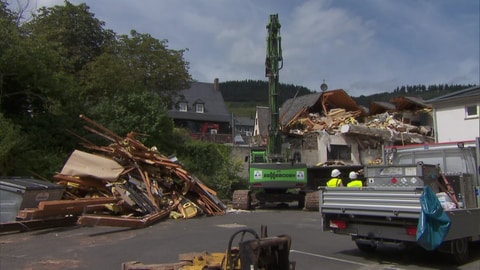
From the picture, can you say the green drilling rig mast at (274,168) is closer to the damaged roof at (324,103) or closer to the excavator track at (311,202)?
the excavator track at (311,202)

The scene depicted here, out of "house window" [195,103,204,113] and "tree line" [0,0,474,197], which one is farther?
"house window" [195,103,204,113]

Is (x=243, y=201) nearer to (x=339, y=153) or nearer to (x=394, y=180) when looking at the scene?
(x=394, y=180)

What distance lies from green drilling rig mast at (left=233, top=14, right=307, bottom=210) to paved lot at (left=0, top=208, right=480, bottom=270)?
4.29 m

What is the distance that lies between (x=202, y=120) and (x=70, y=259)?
57133 millimetres

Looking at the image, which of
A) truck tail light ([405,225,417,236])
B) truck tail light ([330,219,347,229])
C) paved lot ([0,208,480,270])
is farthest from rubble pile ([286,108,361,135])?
truck tail light ([405,225,417,236])

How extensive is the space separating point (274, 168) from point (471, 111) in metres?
20.3

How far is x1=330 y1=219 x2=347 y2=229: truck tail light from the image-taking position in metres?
9.59

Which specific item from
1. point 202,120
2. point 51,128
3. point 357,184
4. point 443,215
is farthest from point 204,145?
point 202,120

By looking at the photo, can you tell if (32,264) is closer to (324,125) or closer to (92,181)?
(92,181)

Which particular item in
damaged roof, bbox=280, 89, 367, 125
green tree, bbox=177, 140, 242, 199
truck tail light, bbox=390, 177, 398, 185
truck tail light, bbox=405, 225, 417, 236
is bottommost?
truck tail light, bbox=405, 225, 417, 236

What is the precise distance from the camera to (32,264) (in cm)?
927

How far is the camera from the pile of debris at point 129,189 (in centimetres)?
1561

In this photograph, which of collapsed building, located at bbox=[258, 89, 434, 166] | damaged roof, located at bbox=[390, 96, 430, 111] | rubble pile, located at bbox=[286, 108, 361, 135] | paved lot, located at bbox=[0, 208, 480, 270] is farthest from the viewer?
damaged roof, located at bbox=[390, 96, 430, 111]

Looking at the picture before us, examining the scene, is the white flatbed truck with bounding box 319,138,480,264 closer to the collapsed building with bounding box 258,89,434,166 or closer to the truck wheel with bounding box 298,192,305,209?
the truck wheel with bounding box 298,192,305,209
